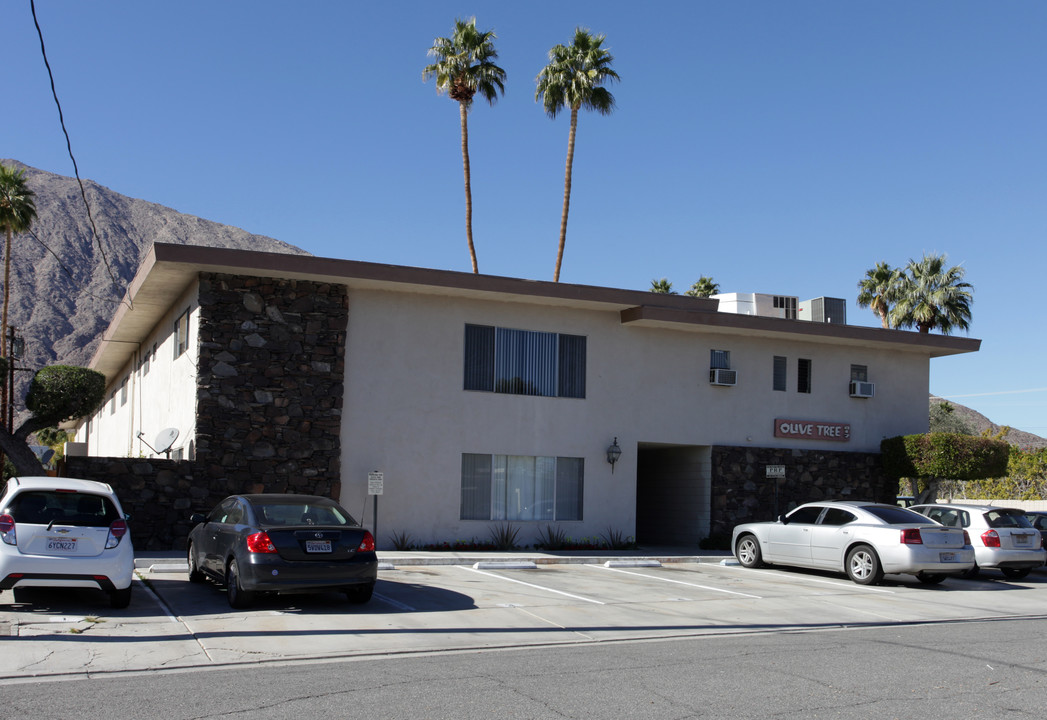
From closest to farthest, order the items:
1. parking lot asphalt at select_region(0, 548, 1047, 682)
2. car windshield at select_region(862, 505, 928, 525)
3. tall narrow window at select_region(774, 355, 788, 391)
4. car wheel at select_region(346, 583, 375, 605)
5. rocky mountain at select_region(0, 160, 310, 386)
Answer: parking lot asphalt at select_region(0, 548, 1047, 682) < car wheel at select_region(346, 583, 375, 605) < car windshield at select_region(862, 505, 928, 525) < tall narrow window at select_region(774, 355, 788, 391) < rocky mountain at select_region(0, 160, 310, 386)

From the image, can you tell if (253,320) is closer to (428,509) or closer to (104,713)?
(428,509)

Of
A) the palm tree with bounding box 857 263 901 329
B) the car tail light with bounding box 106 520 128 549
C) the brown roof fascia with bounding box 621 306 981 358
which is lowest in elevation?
the car tail light with bounding box 106 520 128 549

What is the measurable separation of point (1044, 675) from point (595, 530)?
1395 cm

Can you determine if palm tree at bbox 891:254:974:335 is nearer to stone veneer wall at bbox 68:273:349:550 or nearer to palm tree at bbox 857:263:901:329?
palm tree at bbox 857:263:901:329

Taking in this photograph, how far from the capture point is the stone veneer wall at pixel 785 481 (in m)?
23.6

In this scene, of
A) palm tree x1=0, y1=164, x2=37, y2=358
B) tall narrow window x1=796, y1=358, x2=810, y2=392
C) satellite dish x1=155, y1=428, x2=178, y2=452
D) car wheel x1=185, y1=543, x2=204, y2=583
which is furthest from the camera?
palm tree x1=0, y1=164, x2=37, y2=358

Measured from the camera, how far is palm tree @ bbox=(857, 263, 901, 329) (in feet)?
142

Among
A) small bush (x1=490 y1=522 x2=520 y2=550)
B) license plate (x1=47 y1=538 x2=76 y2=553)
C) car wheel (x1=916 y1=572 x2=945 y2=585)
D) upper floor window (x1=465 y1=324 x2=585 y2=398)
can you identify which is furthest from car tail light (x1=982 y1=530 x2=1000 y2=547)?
license plate (x1=47 y1=538 x2=76 y2=553)

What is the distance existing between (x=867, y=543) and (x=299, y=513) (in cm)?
987

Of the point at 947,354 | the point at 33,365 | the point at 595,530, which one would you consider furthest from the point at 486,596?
the point at 33,365

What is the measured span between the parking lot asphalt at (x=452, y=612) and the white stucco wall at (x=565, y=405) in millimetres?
2357

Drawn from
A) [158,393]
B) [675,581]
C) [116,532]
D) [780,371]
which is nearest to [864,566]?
[675,581]

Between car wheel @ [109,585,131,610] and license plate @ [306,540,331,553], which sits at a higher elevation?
license plate @ [306,540,331,553]

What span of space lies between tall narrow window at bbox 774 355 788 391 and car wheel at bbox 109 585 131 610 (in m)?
17.6
